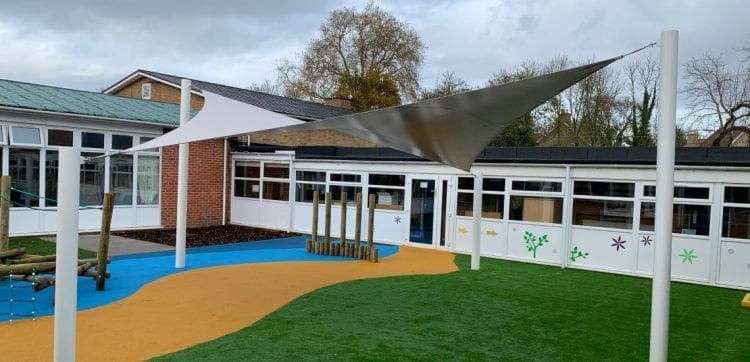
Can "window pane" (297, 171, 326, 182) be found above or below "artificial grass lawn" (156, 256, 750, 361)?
above

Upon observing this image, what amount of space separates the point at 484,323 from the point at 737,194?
5.84 metres

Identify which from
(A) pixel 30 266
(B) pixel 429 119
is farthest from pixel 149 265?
(B) pixel 429 119

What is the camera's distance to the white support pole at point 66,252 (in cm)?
396

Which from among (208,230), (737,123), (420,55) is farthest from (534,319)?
(420,55)

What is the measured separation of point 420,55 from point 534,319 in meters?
28.8

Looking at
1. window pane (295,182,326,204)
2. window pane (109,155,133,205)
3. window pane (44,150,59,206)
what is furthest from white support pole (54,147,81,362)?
window pane (295,182,326,204)

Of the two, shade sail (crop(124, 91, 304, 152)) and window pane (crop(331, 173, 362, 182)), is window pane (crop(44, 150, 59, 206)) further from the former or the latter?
shade sail (crop(124, 91, 304, 152))

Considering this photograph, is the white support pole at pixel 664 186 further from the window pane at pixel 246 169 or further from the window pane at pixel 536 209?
the window pane at pixel 246 169

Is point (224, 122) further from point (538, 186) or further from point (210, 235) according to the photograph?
point (210, 235)

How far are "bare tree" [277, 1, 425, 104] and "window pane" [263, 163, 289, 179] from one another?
1699cm

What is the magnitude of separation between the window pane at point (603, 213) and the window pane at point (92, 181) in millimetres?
10784

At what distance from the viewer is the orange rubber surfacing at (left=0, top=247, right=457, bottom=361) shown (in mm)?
5234

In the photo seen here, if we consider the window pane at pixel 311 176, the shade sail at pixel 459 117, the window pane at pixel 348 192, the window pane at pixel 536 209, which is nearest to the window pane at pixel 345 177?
the window pane at pixel 348 192

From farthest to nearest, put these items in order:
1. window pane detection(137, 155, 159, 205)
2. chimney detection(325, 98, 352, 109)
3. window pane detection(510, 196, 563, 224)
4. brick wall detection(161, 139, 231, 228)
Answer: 1. chimney detection(325, 98, 352, 109)
2. brick wall detection(161, 139, 231, 228)
3. window pane detection(137, 155, 159, 205)
4. window pane detection(510, 196, 563, 224)
